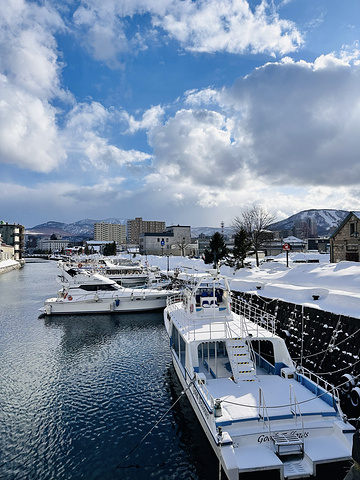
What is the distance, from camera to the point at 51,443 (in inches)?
497

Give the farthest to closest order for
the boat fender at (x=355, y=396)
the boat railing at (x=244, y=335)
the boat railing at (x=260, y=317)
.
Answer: the boat railing at (x=260, y=317) < the boat railing at (x=244, y=335) < the boat fender at (x=355, y=396)

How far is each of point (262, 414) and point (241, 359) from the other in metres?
3.40

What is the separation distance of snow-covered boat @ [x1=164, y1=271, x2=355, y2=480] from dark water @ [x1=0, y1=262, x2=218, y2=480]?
1796 mm

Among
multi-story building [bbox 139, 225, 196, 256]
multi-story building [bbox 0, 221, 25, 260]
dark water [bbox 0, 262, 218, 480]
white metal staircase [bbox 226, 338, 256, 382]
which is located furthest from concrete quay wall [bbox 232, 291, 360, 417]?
multi-story building [bbox 0, 221, 25, 260]

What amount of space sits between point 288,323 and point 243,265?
108ft

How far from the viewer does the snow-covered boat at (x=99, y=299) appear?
3775 centimetres

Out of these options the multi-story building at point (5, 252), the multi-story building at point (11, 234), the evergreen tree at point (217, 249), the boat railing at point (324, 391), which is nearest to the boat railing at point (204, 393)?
the boat railing at point (324, 391)

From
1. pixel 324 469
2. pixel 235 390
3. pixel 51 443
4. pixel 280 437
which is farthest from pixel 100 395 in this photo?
pixel 324 469

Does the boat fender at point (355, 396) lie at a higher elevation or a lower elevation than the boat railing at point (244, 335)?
lower

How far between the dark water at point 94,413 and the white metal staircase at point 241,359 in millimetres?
3028

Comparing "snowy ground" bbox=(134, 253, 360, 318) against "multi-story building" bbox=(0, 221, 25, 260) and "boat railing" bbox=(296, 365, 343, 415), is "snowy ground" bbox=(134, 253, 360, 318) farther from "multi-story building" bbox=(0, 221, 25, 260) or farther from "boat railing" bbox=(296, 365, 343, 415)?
"multi-story building" bbox=(0, 221, 25, 260)

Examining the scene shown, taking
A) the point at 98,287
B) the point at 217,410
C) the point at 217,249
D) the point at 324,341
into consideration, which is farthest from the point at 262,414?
the point at 217,249

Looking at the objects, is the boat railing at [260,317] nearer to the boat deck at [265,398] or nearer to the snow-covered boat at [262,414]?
the snow-covered boat at [262,414]

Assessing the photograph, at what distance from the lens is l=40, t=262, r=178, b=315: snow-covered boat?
3775 cm
